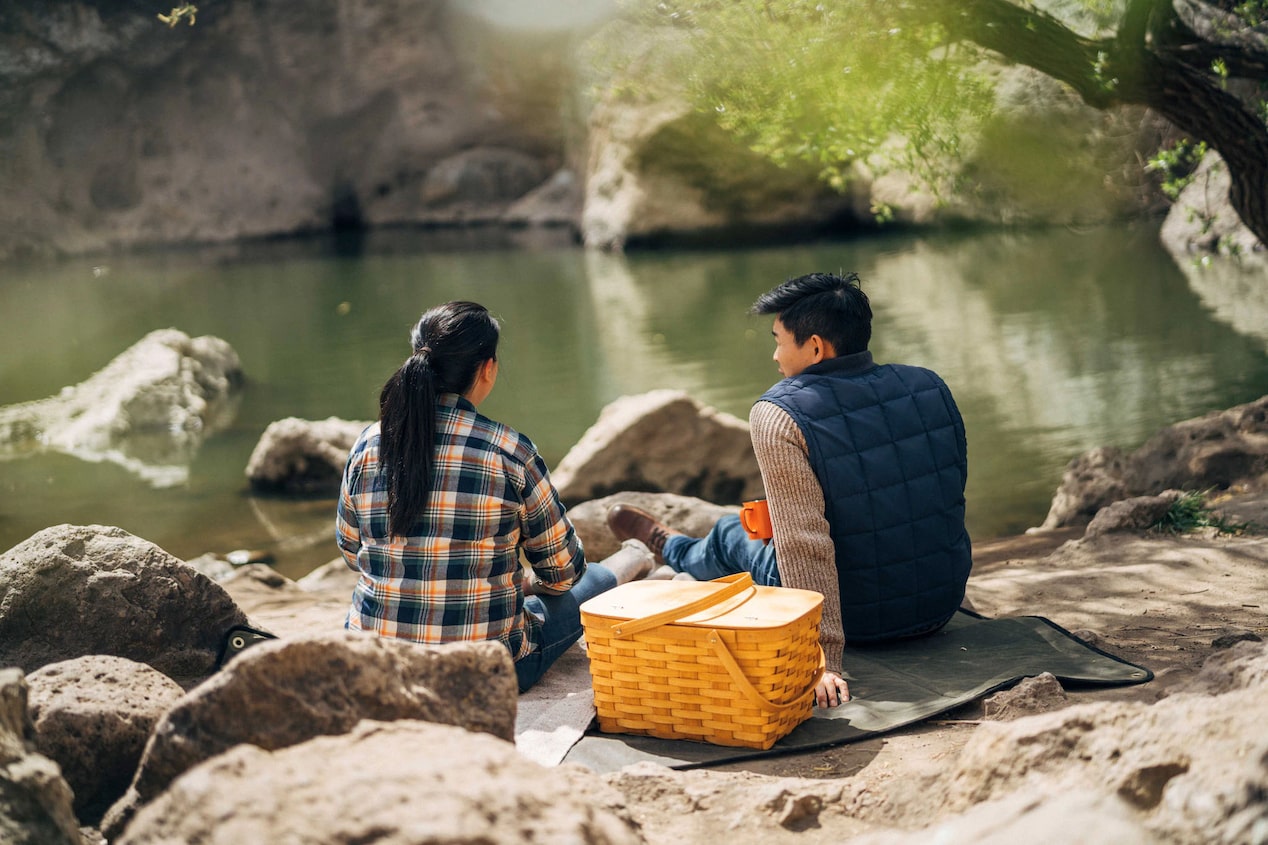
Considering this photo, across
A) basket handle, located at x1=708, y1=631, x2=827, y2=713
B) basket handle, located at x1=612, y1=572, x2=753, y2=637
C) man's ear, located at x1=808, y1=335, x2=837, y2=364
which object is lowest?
basket handle, located at x1=708, y1=631, x2=827, y2=713

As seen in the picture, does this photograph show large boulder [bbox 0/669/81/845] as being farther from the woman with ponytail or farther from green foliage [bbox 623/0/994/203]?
green foliage [bbox 623/0/994/203]

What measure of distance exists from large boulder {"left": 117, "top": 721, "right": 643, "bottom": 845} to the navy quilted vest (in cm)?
162

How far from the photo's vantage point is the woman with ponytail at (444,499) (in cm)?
328

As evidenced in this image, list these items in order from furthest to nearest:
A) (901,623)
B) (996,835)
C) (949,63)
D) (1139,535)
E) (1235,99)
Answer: (949,63), (1235,99), (1139,535), (901,623), (996,835)

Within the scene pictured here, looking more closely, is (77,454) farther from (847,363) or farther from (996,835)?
(996,835)

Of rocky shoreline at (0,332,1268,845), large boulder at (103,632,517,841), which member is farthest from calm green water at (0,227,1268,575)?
large boulder at (103,632,517,841)

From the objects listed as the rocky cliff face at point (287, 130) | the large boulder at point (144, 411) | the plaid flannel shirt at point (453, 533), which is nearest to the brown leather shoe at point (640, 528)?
the plaid flannel shirt at point (453, 533)

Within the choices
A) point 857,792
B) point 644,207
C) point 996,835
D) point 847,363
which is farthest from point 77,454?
point 644,207

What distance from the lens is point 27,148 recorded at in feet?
92.3

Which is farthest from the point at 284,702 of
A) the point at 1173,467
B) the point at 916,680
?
the point at 1173,467

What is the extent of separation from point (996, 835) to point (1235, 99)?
5.21 metres

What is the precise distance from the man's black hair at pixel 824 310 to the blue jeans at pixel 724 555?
2.12 feet

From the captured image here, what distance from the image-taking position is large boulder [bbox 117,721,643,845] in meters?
1.67

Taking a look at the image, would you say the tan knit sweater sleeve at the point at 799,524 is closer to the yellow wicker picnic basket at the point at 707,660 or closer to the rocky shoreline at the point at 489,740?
the yellow wicker picnic basket at the point at 707,660
